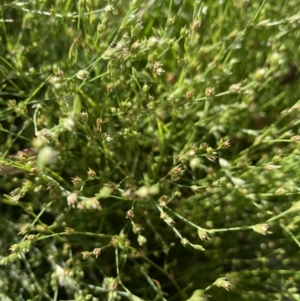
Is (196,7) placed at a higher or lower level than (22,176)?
higher

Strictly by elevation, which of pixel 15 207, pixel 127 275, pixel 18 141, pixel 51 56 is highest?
pixel 51 56

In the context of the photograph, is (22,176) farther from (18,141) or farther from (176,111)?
(176,111)

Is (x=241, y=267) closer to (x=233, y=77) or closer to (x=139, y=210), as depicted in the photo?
(x=139, y=210)

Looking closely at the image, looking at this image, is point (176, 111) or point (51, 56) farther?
point (51, 56)

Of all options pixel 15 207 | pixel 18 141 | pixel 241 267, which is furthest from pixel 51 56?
pixel 241 267

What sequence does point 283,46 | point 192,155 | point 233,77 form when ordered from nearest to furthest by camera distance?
point 192,155, point 283,46, point 233,77

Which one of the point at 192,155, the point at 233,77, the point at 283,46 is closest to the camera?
the point at 192,155
